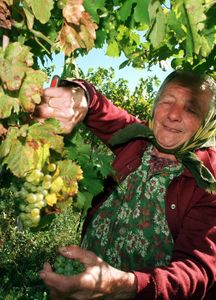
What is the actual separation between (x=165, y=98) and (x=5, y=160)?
1.40m

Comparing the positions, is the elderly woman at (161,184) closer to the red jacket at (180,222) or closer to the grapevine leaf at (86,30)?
the red jacket at (180,222)

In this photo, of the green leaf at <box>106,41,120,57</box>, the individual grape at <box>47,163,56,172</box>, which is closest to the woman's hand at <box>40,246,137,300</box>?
the individual grape at <box>47,163,56,172</box>

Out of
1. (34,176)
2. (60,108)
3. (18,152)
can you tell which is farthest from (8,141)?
(60,108)

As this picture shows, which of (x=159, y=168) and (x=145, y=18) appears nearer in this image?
(x=145, y=18)

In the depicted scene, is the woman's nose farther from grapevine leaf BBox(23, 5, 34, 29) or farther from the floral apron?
grapevine leaf BBox(23, 5, 34, 29)

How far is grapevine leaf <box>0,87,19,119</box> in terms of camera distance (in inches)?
61.5

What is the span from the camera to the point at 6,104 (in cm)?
156

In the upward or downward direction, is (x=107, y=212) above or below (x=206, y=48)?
below

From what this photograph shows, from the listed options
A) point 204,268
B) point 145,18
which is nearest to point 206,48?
point 145,18

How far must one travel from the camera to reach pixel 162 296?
83.0 inches

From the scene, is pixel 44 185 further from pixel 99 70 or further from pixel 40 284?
pixel 99 70

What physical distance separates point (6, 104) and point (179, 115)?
4.47 feet

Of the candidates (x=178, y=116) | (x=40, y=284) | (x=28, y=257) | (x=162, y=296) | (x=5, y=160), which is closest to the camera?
(x=5, y=160)

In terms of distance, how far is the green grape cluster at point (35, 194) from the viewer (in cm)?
169
